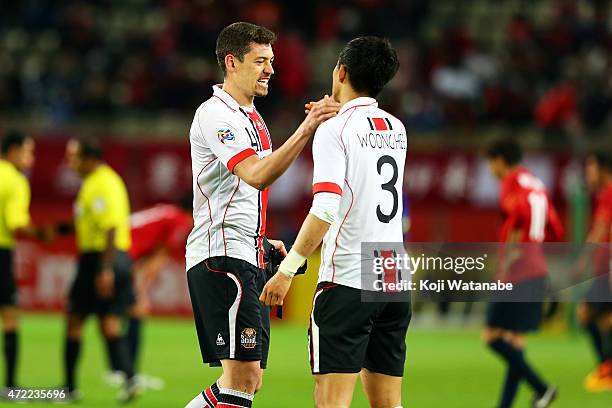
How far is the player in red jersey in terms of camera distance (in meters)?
9.92

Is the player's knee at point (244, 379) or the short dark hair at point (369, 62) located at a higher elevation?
the short dark hair at point (369, 62)

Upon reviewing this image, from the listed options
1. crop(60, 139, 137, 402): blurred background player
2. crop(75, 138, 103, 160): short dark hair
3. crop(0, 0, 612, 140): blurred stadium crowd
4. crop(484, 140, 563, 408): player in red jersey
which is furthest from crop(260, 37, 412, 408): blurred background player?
crop(0, 0, 612, 140): blurred stadium crowd

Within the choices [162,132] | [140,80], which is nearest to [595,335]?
[162,132]

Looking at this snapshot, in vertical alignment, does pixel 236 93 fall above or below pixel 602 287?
above

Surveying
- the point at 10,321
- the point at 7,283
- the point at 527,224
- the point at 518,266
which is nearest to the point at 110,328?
the point at 10,321

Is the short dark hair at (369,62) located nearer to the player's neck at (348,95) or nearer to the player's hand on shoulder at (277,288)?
the player's neck at (348,95)

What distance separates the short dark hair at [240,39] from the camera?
252 inches

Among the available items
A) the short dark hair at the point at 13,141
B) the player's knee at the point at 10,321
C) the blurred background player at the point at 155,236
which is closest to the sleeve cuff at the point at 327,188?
the player's knee at the point at 10,321

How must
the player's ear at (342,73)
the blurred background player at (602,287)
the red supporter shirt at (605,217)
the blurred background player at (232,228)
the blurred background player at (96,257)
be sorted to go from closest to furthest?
the player's ear at (342,73), the blurred background player at (232,228), the blurred background player at (96,257), the blurred background player at (602,287), the red supporter shirt at (605,217)

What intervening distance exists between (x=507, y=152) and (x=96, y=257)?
3844 millimetres

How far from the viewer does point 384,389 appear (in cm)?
596

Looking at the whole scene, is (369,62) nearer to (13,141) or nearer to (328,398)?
(328,398)

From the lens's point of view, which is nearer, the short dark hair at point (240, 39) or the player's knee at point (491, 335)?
→ the short dark hair at point (240, 39)

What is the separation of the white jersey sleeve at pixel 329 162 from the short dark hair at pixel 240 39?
0.90 m
